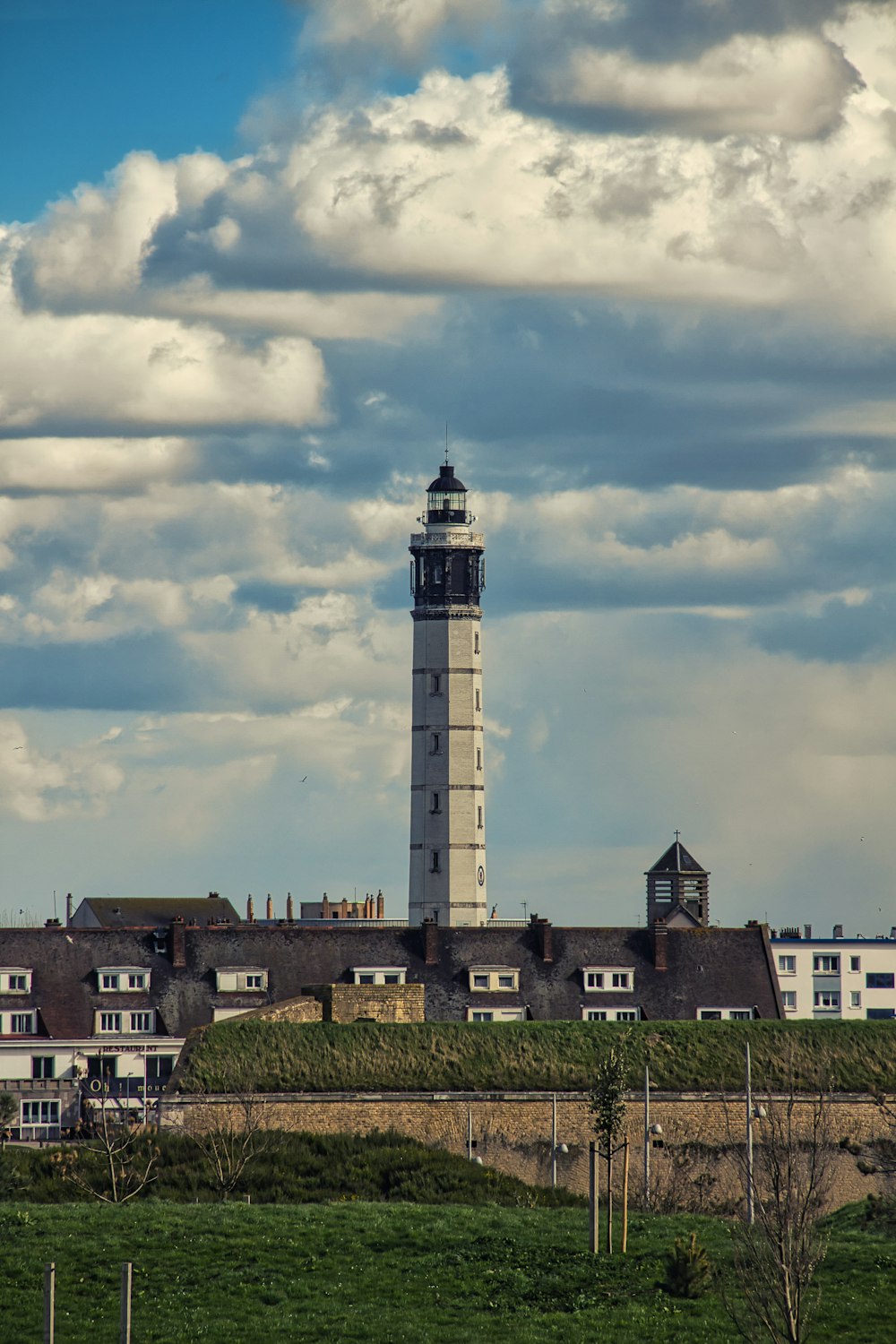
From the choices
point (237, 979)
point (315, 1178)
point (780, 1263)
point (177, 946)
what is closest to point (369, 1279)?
point (780, 1263)

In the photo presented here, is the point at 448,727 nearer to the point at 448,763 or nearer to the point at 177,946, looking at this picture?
the point at 448,763

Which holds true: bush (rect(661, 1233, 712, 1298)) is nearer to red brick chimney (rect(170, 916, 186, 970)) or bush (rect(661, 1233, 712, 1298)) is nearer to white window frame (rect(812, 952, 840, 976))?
red brick chimney (rect(170, 916, 186, 970))

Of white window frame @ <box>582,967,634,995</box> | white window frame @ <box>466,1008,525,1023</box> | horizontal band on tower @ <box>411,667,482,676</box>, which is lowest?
white window frame @ <box>466,1008,525,1023</box>

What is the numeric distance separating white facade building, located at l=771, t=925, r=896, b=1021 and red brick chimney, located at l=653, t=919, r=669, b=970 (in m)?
52.0

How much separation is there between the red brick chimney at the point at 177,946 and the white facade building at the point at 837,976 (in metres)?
60.2

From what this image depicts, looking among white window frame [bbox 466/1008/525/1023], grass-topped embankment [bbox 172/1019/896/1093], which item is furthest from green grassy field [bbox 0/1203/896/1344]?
white window frame [bbox 466/1008/525/1023]

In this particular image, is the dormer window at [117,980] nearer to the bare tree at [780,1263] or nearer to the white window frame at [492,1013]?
Result: the white window frame at [492,1013]

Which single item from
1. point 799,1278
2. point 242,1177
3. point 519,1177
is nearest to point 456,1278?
point 799,1278

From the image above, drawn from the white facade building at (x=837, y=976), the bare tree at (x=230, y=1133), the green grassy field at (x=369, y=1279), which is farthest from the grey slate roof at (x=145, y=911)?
the green grassy field at (x=369, y=1279)

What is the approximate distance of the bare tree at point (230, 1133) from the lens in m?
51.8

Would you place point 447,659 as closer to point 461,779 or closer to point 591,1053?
point 461,779

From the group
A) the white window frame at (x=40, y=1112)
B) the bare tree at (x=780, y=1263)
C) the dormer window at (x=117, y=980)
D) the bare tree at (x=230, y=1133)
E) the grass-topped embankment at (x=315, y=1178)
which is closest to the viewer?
A: the bare tree at (x=780, y=1263)

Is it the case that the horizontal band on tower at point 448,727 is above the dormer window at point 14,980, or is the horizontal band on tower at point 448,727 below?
above

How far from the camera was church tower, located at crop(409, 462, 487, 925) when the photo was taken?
11788cm
